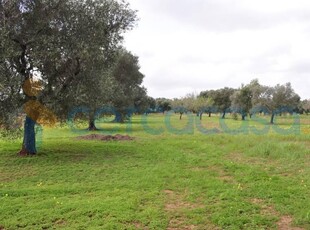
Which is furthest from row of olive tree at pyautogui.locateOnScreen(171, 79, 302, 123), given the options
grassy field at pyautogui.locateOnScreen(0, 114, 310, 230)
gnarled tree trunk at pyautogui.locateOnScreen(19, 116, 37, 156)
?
gnarled tree trunk at pyautogui.locateOnScreen(19, 116, 37, 156)

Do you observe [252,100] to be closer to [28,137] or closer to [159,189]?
[28,137]

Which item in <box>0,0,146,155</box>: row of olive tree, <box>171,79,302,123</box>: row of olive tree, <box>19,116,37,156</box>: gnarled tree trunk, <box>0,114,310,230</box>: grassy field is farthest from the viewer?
<box>171,79,302,123</box>: row of olive tree

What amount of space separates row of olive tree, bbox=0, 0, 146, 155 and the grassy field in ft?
12.0

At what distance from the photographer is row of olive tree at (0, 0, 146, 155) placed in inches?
736

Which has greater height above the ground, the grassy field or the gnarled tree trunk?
the gnarled tree trunk

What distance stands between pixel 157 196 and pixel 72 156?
10845 mm

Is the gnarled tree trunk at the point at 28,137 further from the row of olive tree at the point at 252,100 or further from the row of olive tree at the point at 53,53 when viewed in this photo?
the row of olive tree at the point at 252,100

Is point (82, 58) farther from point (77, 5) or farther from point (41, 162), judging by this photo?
point (41, 162)

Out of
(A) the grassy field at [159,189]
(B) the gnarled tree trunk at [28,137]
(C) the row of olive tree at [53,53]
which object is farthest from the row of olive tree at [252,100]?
(B) the gnarled tree trunk at [28,137]

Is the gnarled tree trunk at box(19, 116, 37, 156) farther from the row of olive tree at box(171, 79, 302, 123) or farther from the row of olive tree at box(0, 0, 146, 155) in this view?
the row of olive tree at box(171, 79, 302, 123)

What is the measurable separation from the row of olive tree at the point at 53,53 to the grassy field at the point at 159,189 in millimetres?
3646

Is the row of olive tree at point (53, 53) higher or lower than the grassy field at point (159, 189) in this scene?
higher

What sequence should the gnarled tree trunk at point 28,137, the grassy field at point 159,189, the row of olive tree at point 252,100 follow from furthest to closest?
the row of olive tree at point 252,100, the gnarled tree trunk at point 28,137, the grassy field at point 159,189

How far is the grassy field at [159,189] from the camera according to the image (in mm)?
10023
